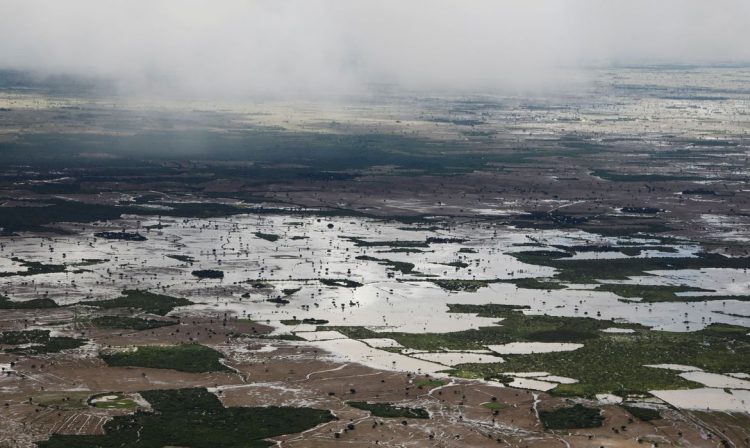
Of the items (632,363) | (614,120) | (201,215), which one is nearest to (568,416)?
(632,363)

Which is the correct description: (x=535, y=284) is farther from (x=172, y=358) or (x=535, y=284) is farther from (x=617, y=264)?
(x=172, y=358)

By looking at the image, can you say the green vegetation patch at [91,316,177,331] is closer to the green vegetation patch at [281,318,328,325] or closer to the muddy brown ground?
the muddy brown ground

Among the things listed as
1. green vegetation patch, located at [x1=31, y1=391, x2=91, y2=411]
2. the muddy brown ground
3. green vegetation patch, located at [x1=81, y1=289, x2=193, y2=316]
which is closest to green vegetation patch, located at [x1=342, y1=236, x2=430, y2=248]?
green vegetation patch, located at [x1=81, y1=289, x2=193, y2=316]

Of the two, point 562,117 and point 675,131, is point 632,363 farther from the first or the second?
point 562,117

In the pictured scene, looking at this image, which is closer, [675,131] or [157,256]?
[157,256]

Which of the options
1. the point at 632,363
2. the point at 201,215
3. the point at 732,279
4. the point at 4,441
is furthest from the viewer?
the point at 201,215

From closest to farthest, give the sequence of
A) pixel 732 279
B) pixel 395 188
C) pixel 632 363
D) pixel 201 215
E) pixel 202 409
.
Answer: pixel 202 409 → pixel 632 363 → pixel 732 279 → pixel 201 215 → pixel 395 188

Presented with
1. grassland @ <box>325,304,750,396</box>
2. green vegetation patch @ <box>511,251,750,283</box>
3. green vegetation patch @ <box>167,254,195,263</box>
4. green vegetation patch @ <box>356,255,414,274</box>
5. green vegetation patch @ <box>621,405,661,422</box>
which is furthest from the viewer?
green vegetation patch @ <box>167,254,195,263</box>
